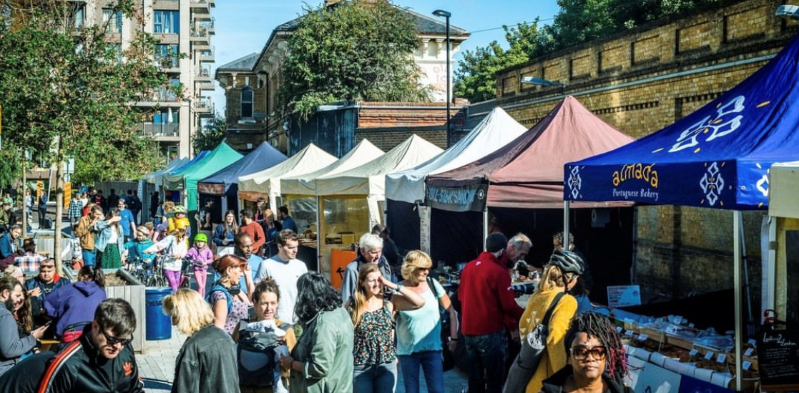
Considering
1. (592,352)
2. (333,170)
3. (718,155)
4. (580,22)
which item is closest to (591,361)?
(592,352)

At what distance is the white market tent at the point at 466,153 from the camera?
13016 mm

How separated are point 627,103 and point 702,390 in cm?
1113

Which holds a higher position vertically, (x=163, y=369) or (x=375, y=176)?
(x=375, y=176)

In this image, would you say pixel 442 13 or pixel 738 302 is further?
pixel 442 13

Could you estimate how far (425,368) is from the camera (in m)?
7.17

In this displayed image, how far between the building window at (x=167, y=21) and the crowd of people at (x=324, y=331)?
7758cm

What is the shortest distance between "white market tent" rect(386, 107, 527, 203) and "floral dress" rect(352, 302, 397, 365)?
646 centimetres

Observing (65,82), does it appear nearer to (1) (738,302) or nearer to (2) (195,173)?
(1) (738,302)

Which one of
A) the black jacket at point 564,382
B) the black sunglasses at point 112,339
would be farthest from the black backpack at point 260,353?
the black jacket at point 564,382

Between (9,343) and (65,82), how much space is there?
31.0ft

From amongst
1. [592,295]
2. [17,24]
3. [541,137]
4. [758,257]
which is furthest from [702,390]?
[17,24]

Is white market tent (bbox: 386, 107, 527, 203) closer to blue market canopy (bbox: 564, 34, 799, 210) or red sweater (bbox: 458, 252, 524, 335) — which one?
blue market canopy (bbox: 564, 34, 799, 210)

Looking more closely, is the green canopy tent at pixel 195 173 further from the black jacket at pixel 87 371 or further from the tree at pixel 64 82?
the black jacket at pixel 87 371

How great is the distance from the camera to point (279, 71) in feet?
159
